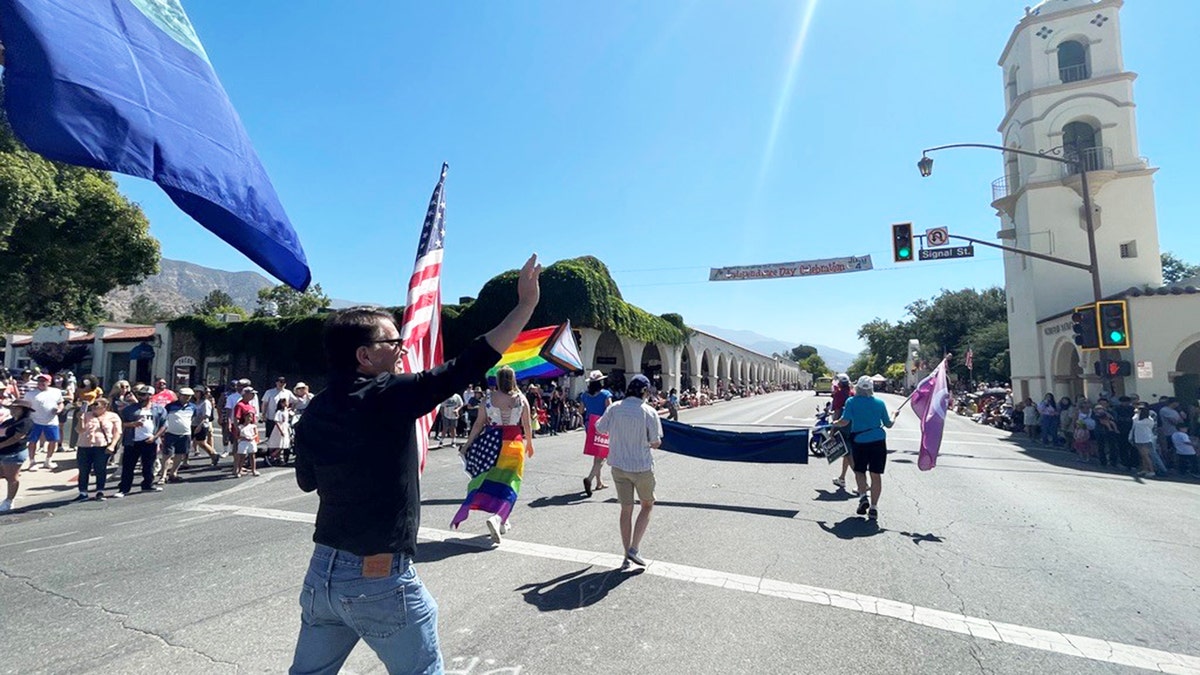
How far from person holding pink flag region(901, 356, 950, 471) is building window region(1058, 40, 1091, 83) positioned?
81.0 ft

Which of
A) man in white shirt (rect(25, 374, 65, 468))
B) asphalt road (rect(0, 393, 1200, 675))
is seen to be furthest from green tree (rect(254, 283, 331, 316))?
asphalt road (rect(0, 393, 1200, 675))

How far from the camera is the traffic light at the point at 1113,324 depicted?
12.6m

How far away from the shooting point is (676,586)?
469cm

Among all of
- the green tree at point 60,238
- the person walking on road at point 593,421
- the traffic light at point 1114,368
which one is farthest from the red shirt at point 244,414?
the traffic light at point 1114,368

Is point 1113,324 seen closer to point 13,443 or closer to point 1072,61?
point 1072,61

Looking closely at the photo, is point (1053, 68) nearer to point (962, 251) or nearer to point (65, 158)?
point (962, 251)

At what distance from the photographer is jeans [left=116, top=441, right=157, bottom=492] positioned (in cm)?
909

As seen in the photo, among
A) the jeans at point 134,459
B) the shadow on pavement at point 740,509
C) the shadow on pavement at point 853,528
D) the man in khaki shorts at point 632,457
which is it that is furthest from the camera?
the jeans at point 134,459

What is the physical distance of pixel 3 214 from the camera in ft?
37.8

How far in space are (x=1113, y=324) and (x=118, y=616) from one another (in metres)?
17.1

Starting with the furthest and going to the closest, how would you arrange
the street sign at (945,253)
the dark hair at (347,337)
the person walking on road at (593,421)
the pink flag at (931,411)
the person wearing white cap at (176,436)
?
1. the street sign at (945,253)
2. the person wearing white cap at (176,436)
3. the person walking on road at (593,421)
4. the pink flag at (931,411)
5. the dark hair at (347,337)

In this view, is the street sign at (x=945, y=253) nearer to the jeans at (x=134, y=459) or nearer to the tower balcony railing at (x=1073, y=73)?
the tower balcony railing at (x=1073, y=73)


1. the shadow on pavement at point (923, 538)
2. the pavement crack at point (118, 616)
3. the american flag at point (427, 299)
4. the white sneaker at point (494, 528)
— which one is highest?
the american flag at point (427, 299)

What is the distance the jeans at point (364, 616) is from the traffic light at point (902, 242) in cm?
1671
